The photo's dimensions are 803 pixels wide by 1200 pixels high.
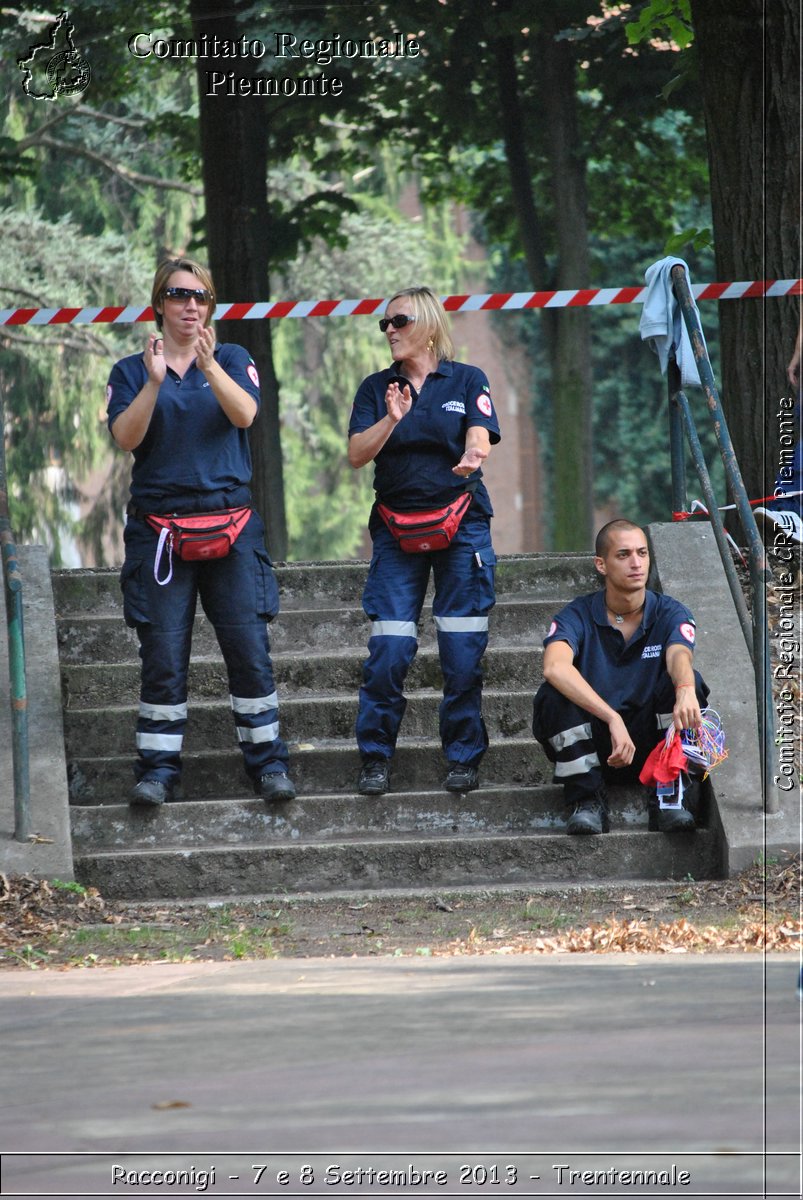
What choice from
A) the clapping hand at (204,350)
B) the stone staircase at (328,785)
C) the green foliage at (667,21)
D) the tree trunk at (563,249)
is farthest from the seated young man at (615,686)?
the tree trunk at (563,249)

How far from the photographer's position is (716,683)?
6117 millimetres

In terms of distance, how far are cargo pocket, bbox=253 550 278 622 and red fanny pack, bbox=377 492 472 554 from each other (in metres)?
0.50

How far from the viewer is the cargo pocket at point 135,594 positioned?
19.4 feet

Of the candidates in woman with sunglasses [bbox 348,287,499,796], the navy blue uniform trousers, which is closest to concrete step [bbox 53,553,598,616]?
woman with sunglasses [bbox 348,287,499,796]

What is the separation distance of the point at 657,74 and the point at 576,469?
3716 millimetres

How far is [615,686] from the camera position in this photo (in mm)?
5855

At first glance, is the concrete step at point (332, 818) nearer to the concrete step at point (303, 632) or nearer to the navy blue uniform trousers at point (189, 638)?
the navy blue uniform trousers at point (189, 638)

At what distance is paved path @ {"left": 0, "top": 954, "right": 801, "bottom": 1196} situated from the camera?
2578 millimetres

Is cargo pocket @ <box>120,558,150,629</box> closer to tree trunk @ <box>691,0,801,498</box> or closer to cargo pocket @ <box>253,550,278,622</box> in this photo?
cargo pocket @ <box>253,550,278,622</box>

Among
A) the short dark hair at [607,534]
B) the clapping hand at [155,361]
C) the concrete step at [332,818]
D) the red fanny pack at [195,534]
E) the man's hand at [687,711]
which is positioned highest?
the clapping hand at [155,361]

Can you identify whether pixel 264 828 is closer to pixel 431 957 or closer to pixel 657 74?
pixel 431 957

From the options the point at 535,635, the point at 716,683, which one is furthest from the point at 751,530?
the point at 535,635

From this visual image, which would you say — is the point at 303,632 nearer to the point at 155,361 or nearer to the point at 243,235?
the point at 155,361

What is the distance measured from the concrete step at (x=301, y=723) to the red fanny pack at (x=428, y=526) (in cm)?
88
